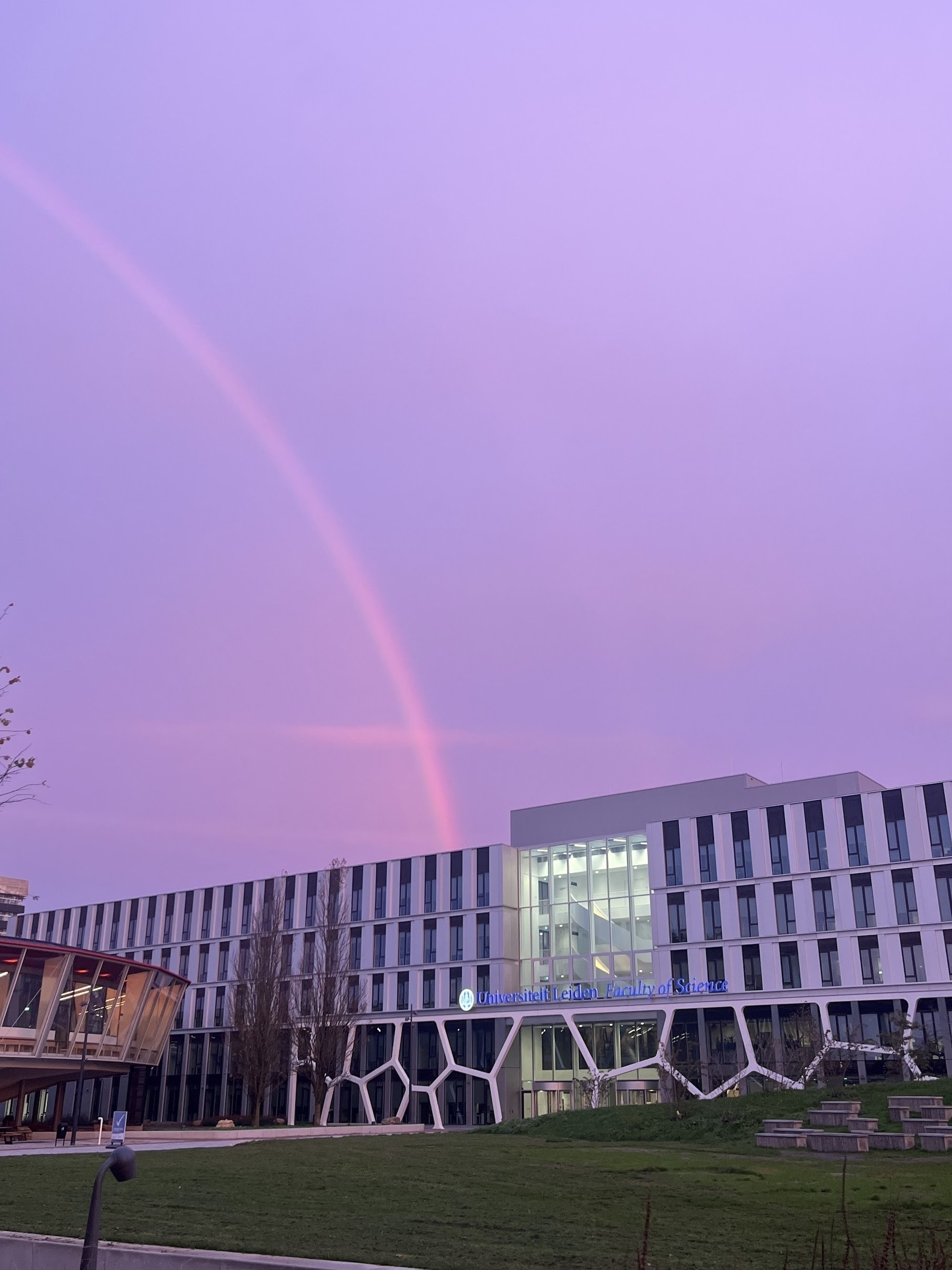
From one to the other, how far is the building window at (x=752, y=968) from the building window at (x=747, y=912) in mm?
739

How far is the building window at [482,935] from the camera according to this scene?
86.2 metres

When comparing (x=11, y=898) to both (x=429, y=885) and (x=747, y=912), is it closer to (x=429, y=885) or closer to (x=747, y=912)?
(x=429, y=885)

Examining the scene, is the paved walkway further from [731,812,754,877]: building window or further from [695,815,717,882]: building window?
[731,812,754,877]: building window

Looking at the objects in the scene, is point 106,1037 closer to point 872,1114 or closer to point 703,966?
point 703,966

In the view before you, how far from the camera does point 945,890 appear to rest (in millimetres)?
68875

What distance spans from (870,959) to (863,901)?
3.79m

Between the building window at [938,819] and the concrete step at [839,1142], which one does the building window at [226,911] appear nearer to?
the building window at [938,819]

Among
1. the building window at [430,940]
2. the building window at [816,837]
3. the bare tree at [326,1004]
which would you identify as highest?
the building window at [816,837]

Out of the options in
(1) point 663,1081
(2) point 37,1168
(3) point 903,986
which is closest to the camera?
(2) point 37,1168

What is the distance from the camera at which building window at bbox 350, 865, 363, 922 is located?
308 feet

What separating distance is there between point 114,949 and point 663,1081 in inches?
2770

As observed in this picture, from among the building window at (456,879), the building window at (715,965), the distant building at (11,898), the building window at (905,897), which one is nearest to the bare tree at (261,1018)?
the building window at (456,879)

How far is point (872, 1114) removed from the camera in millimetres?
39500

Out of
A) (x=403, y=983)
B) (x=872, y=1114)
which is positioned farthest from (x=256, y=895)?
(x=872, y=1114)
